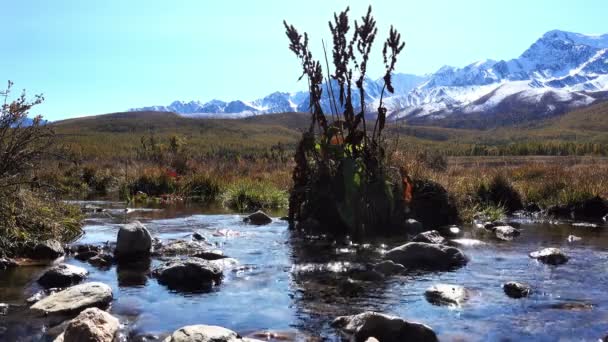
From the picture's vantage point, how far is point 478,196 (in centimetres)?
1753

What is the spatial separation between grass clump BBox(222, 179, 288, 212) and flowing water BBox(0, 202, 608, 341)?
758cm

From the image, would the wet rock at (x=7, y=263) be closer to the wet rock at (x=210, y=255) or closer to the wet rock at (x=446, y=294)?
the wet rock at (x=210, y=255)

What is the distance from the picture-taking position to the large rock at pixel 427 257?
9.27 metres

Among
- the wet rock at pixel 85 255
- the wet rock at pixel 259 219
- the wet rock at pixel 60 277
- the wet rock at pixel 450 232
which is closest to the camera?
the wet rock at pixel 60 277

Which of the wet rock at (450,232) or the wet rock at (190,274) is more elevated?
the wet rock at (190,274)

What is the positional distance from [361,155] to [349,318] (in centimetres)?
599

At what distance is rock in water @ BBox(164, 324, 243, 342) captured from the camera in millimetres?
5277

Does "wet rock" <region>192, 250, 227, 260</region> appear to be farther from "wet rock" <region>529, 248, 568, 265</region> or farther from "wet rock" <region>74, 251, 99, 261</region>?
"wet rock" <region>529, 248, 568, 265</region>

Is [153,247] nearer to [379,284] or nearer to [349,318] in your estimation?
[379,284]

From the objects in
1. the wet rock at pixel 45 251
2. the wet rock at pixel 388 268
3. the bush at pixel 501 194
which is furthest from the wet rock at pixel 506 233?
the wet rock at pixel 45 251

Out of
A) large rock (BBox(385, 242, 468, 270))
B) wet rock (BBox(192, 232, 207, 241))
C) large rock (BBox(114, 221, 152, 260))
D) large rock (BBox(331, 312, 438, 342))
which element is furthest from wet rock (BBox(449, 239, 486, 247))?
large rock (BBox(114, 221, 152, 260))

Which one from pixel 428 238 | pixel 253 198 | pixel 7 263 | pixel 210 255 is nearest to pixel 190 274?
pixel 210 255

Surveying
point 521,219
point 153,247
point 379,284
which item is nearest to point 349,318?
point 379,284

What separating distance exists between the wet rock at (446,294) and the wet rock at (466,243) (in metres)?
3.90
